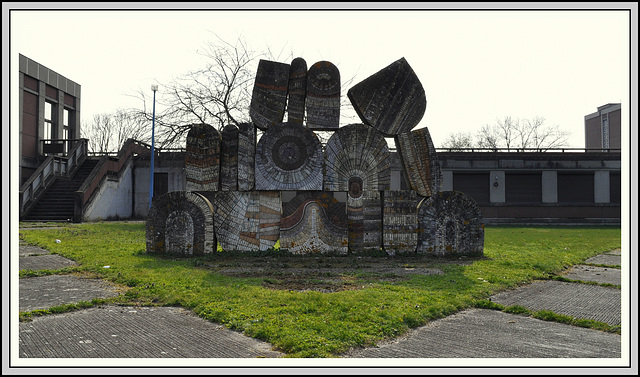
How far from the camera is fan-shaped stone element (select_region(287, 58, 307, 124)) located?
8.73 m

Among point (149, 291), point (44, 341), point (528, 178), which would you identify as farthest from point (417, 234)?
point (528, 178)

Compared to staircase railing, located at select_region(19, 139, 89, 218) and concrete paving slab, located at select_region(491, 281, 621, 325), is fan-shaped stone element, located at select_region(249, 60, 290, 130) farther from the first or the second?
staircase railing, located at select_region(19, 139, 89, 218)

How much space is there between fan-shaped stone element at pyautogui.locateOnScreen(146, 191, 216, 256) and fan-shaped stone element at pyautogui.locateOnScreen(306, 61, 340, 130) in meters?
2.53

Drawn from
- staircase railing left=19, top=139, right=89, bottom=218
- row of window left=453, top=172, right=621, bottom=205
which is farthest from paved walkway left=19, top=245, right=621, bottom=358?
row of window left=453, top=172, right=621, bottom=205

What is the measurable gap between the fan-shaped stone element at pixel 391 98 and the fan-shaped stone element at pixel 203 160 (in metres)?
2.65

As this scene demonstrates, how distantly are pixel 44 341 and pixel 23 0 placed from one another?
256cm

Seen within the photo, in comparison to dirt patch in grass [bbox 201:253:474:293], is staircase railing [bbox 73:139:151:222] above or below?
above

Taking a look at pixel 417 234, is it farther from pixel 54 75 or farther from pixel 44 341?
pixel 54 75

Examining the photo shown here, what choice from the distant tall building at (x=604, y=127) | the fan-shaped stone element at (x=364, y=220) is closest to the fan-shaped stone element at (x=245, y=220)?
the fan-shaped stone element at (x=364, y=220)

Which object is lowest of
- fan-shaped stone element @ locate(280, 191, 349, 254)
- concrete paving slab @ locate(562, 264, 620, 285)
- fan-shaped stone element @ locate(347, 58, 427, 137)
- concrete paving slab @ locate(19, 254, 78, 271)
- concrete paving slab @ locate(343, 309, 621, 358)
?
concrete paving slab @ locate(343, 309, 621, 358)

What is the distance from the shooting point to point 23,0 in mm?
3561

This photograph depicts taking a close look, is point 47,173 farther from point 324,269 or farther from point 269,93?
point 324,269

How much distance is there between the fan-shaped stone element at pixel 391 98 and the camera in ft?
28.6

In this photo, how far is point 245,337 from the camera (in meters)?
3.64
